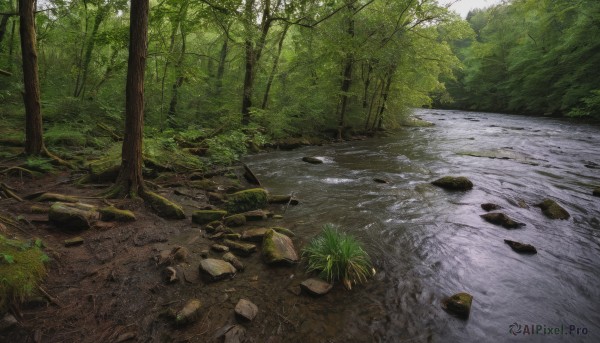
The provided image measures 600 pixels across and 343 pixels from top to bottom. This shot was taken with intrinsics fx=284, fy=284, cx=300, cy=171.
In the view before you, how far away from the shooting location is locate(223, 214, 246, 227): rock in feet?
18.5

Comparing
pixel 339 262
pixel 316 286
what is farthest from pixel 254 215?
pixel 316 286

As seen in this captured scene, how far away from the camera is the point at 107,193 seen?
5648 mm

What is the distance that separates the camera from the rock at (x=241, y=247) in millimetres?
4625

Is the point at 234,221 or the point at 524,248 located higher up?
the point at 524,248

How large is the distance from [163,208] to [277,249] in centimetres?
266

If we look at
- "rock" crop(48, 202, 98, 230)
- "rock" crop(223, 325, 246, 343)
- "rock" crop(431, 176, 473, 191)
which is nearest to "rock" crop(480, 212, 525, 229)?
"rock" crop(431, 176, 473, 191)

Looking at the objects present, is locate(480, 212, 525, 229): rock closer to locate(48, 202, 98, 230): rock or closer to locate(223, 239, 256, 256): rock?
locate(223, 239, 256, 256): rock

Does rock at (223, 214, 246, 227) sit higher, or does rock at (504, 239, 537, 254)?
rock at (504, 239, 537, 254)

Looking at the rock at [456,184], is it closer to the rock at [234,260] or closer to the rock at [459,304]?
the rock at [459,304]

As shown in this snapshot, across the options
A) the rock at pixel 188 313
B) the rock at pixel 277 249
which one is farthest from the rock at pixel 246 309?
the rock at pixel 277 249

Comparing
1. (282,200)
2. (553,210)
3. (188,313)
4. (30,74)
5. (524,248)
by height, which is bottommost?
(188,313)

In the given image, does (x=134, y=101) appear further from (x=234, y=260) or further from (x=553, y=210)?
(x=553, y=210)

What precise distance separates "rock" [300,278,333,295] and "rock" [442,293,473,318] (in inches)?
60.5

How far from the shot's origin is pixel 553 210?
21.8 feet
